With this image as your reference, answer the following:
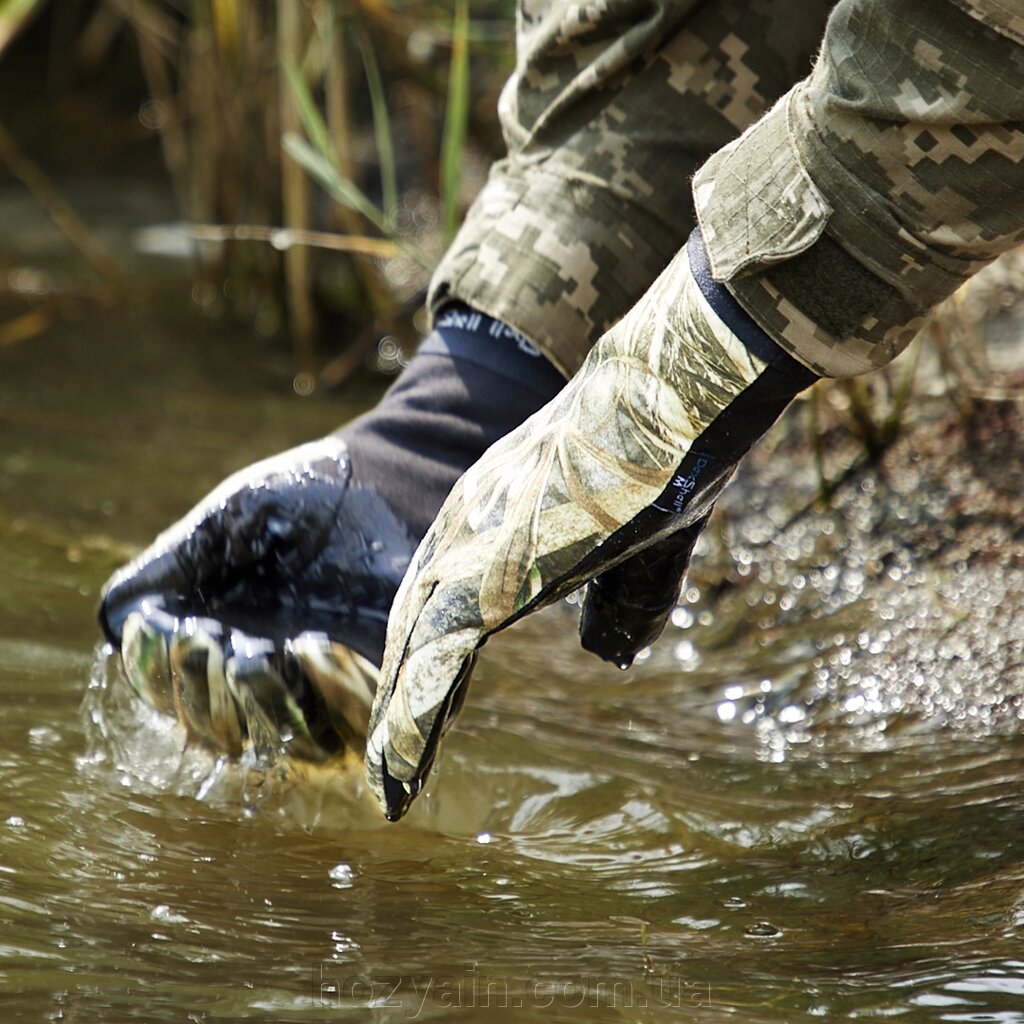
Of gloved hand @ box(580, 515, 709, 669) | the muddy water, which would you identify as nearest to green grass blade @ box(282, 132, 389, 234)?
the muddy water

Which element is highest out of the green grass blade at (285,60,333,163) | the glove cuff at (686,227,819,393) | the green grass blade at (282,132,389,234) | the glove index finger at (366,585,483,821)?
the green grass blade at (285,60,333,163)

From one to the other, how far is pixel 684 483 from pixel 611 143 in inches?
18.3

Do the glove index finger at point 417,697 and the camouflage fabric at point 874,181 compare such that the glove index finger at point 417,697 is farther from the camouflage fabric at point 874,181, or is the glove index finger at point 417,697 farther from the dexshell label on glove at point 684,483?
the camouflage fabric at point 874,181

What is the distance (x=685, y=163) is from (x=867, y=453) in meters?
0.74

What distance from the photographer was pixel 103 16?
502 cm

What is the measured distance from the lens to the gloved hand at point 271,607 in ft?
4.09

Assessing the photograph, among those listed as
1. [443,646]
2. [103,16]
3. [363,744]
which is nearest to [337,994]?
[443,646]

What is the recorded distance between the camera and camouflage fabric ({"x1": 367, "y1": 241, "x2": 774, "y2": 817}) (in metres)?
0.95

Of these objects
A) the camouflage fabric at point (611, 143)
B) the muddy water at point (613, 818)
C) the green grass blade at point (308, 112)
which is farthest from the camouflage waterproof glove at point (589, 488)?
the green grass blade at point (308, 112)

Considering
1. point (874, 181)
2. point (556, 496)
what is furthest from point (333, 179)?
point (874, 181)

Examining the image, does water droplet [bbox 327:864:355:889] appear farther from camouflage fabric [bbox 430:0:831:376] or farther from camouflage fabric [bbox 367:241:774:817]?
camouflage fabric [bbox 430:0:831:376]

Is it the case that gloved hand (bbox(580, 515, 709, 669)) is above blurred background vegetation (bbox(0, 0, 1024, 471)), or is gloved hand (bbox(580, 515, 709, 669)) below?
below

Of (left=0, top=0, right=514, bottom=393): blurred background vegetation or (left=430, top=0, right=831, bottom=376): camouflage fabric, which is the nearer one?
(left=430, top=0, right=831, bottom=376): camouflage fabric

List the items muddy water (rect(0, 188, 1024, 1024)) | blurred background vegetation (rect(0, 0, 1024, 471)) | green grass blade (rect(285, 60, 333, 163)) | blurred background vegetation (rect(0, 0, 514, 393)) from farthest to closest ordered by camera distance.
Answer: blurred background vegetation (rect(0, 0, 514, 393)), green grass blade (rect(285, 60, 333, 163)), blurred background vegetation (rect(0, 0, 1024, 471)), muddy water (rect(0, 188, 1024, 1024))
